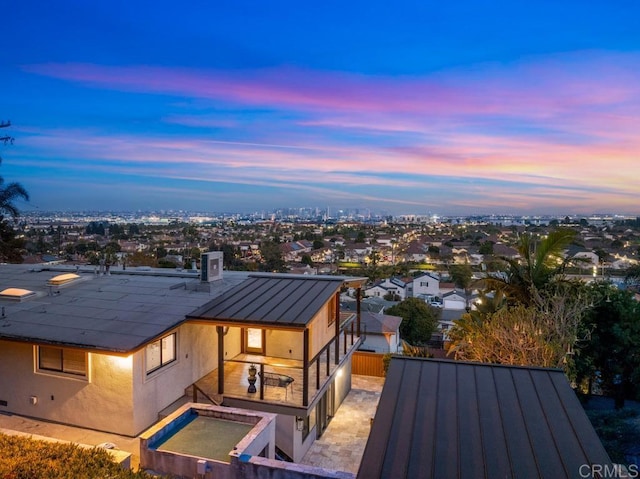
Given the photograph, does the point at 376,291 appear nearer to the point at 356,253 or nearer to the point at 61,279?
the point at 356,253

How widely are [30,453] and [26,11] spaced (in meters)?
24.8

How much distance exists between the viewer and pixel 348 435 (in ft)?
40.6

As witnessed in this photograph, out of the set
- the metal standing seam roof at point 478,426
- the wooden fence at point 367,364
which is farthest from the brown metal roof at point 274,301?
the wooden fence at point 367,364

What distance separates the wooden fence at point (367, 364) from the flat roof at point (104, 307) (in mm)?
6637

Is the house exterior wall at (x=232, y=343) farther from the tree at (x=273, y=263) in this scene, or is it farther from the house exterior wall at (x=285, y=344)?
the tree at (x=273, y=263)

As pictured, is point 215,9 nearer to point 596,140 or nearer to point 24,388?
point 24,388

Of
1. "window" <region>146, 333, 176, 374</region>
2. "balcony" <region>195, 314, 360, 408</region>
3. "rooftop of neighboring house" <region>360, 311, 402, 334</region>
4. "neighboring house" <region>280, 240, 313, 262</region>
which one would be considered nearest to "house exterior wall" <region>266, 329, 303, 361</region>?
"balcony" <region>195, 314, 360, 408</region>

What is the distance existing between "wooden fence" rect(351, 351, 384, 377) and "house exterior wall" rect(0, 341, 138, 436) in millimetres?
10133

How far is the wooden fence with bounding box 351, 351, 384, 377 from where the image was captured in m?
17.5

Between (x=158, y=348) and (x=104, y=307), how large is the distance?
→ 2207mm

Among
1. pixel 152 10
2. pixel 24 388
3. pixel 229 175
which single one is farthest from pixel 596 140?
pixel 229 175

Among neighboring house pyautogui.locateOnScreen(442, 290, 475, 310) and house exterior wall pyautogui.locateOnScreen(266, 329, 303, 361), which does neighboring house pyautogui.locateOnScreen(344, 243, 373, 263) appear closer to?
neighboring house pyautogui.locateOnScreen(442, 290, 475, 310)

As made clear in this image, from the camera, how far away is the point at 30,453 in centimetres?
591

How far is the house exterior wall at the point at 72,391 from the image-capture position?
9.30 meters
